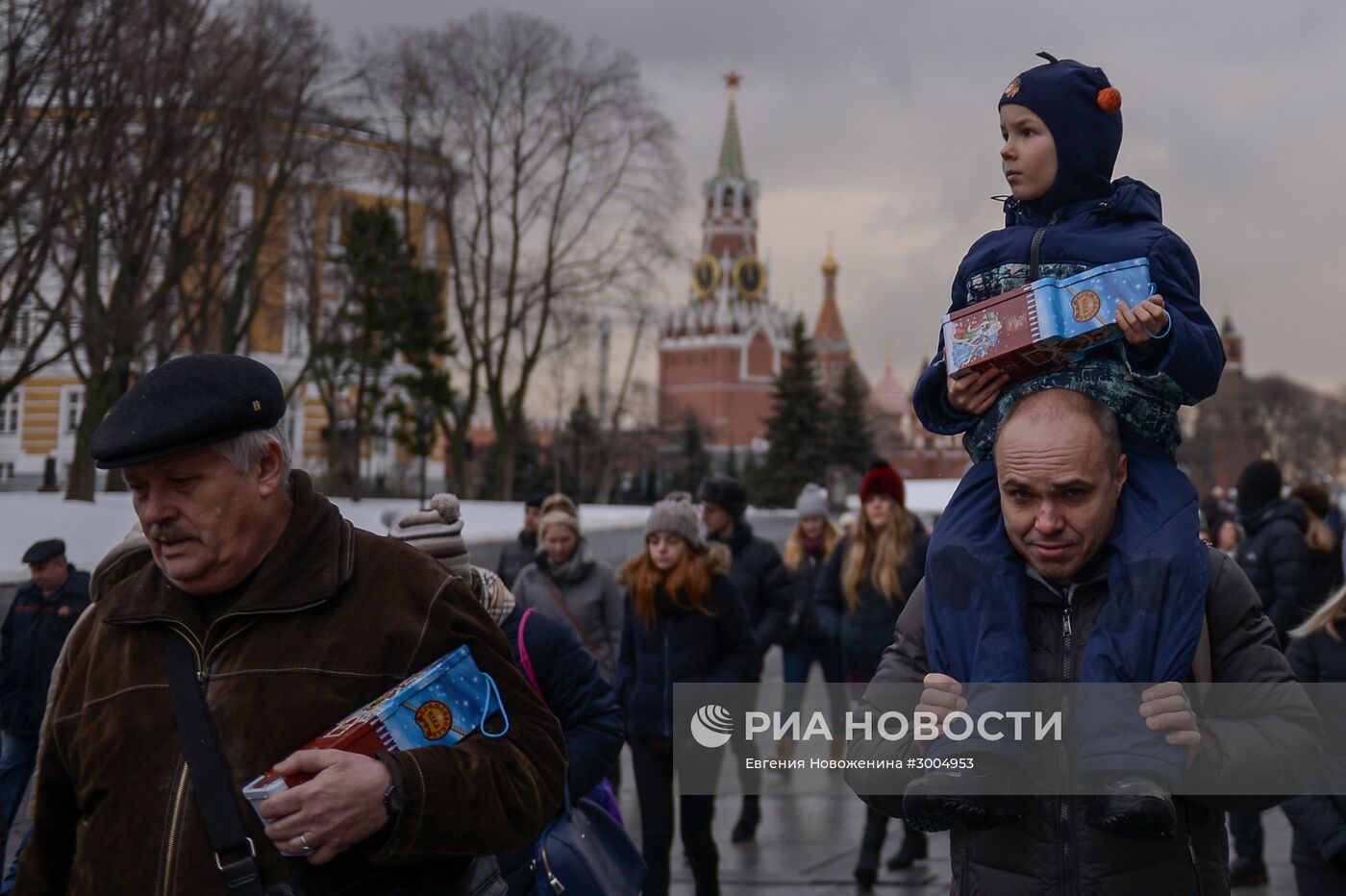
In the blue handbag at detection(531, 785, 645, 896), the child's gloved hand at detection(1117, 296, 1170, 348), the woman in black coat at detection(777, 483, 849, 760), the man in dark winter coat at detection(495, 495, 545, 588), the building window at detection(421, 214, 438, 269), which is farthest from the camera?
the building window at detection(421, 214, 438, 269)

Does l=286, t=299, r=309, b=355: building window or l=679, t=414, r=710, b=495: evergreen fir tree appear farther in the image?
l=679, t=414, r=710, b=495: evergreen fir tree

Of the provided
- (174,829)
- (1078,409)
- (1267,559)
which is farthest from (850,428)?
(174,829)

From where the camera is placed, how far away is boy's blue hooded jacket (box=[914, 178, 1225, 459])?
2.75 m

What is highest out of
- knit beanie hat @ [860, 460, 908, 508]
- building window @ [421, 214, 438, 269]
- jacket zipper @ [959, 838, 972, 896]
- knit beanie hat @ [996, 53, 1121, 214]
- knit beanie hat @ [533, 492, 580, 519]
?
building window @ [421, 214, 438, 269]

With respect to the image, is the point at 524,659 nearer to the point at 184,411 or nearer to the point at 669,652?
the point at 184,411

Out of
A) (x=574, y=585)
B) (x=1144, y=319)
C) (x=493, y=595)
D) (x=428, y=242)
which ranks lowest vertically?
(x=574, y=585)

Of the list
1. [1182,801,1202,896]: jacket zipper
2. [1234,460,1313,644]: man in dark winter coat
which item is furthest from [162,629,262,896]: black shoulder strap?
[1234,460,1313,644]: man in dark winter coat

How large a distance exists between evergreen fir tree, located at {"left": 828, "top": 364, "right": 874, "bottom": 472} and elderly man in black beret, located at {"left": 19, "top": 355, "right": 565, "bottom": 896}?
5839 centimetres

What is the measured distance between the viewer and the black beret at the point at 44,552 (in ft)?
29.1

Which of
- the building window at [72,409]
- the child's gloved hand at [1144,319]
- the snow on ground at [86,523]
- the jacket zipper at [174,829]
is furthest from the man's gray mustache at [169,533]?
the building window at [72,409]

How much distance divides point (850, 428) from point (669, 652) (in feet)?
190

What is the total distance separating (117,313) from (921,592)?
65.6 ft

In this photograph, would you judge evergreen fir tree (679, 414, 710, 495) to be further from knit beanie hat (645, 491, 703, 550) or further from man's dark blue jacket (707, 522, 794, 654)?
knit beanie hat (645, 491, 703, 550)

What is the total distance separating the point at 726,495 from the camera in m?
10.0
